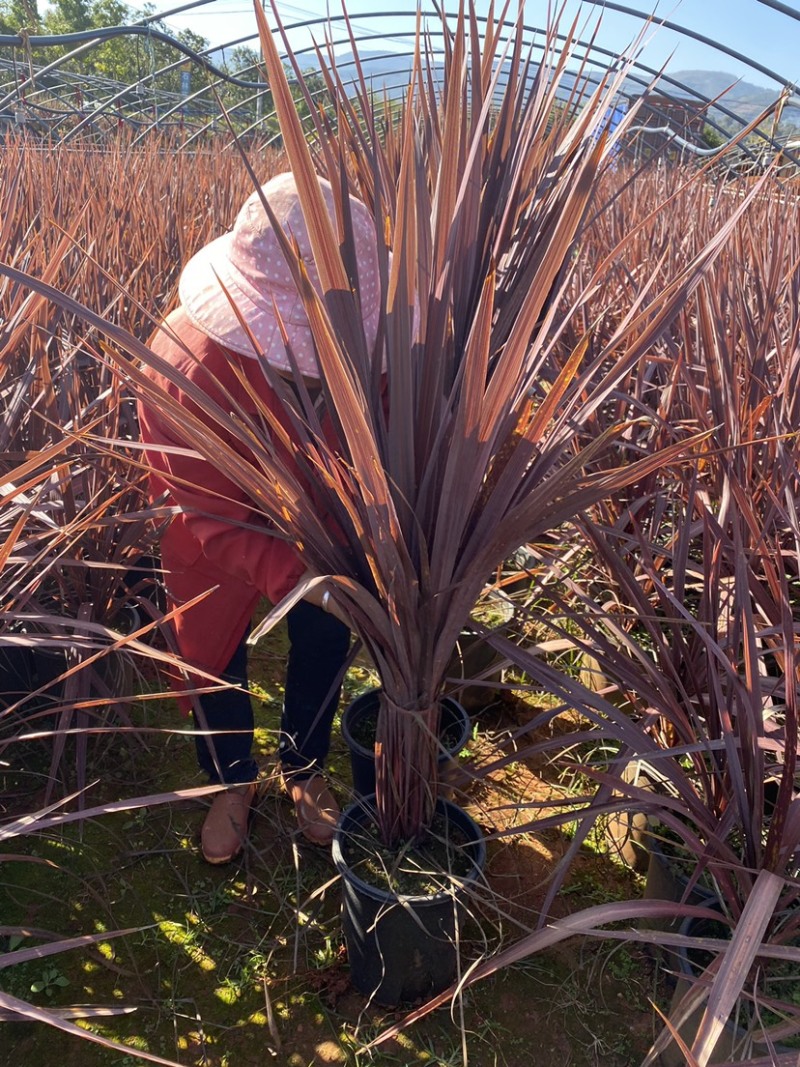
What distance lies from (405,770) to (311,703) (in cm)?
47

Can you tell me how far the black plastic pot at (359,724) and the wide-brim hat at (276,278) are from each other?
1.95ft

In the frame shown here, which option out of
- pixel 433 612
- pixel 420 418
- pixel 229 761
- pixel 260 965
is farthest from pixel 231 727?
pixel 420 418

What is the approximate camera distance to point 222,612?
1.22 m

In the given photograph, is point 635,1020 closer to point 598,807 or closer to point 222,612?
point 598,807

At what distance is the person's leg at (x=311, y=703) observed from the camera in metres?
1.31

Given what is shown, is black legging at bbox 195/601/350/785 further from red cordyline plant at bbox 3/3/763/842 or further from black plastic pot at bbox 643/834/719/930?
black plastic pot at bbox 643/834/719/930

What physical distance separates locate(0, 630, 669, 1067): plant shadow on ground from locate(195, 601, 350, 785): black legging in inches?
3.9

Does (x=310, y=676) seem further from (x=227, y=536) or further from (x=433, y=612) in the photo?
(x=433, y=612)

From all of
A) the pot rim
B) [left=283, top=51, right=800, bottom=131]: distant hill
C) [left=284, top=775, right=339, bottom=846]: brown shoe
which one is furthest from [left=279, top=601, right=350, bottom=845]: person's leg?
[left=283, top=51, right=800, bottom=131]: distant hill

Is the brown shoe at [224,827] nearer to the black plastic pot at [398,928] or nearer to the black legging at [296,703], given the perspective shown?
the black legging at [296,703]

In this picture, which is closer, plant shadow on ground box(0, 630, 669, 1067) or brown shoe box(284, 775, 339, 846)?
plant shadow on ground box(0, 630, 669, 1067)

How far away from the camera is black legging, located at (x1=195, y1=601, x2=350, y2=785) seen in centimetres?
131

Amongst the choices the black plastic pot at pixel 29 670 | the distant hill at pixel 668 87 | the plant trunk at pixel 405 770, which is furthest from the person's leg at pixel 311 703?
the distant hill at pixel 668 87

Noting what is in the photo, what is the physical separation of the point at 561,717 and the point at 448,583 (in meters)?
1.00
